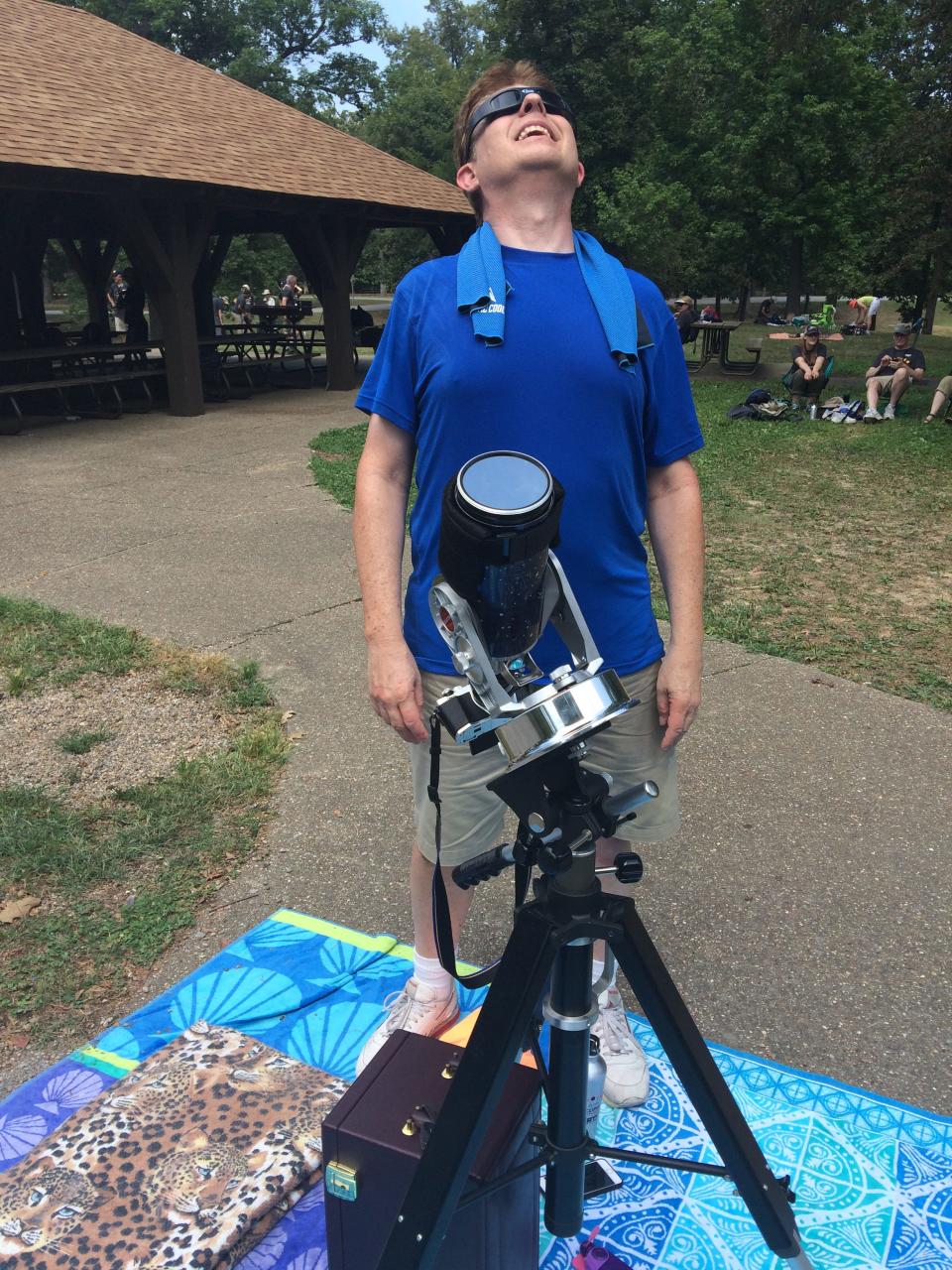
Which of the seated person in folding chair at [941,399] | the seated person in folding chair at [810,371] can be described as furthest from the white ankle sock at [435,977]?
the seated person in folding chair at [810,371]

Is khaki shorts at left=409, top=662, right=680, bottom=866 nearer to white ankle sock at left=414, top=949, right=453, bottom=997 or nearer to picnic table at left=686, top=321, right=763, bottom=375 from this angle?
white ankle sock at left=414, top=949, right=453, bottom=997

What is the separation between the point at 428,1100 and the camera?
1539mm

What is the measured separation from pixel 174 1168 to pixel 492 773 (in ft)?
2.99

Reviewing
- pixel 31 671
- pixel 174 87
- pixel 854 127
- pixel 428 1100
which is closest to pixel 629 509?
pixel 428 1100

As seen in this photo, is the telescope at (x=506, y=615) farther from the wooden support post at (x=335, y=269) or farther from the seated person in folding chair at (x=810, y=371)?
the wooden support post at (x=335, y=269)

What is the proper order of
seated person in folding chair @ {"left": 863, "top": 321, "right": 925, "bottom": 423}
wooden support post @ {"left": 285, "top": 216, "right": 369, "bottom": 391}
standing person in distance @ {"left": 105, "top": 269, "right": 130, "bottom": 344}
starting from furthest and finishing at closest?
standing person in distance @ {"left": 105, "top": 269, "right": 130, "bottom": 344} < wooden support post @ {"left": 285, "top": 216, "right": 369, "bottom": 391} < seated person in folding chair @ {"left": 863, "top": 321, "right": 925, "bottom": 423}

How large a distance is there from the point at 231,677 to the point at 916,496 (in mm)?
6190

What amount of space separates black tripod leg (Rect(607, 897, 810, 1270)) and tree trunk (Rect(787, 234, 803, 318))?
28.1 m

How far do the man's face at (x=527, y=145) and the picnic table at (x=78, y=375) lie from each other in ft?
34.6

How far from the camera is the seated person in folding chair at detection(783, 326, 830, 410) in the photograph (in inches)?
478

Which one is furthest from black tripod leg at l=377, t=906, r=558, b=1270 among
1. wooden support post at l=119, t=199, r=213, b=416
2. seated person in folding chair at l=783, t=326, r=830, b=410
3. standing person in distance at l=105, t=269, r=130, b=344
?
standing person in distance at l=105, t=269, r=130, b=344

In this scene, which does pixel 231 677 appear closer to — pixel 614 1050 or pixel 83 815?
pixel 83 815

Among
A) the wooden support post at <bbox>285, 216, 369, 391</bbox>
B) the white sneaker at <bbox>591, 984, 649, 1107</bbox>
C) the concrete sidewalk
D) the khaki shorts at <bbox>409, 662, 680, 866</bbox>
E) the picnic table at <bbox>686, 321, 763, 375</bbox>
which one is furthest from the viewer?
the picnic table at <bbox>686, 321, 763, 375</bbox>

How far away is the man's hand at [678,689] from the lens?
183 cm
